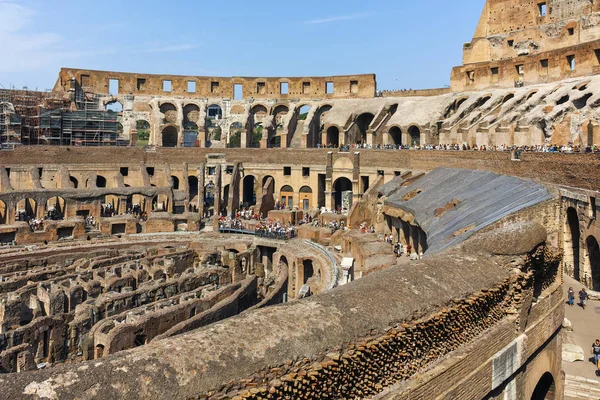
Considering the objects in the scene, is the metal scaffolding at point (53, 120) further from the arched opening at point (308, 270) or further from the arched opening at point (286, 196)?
the arched opening at point (308, 270)

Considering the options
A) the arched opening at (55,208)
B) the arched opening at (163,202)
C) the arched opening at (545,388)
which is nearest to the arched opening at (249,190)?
the arched opening at (163,202)

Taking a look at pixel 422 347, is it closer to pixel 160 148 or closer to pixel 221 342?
pixel 221 342

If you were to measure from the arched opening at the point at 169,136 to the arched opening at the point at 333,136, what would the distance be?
39.9 ft

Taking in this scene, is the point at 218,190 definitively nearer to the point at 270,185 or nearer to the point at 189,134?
the point at 270,185

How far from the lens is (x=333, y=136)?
41.5 metres

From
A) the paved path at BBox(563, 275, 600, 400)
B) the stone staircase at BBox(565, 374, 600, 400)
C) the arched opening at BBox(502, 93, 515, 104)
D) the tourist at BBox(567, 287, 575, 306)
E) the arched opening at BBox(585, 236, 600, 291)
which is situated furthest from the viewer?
the arched opening at BBox(502, 93, 515, 104)

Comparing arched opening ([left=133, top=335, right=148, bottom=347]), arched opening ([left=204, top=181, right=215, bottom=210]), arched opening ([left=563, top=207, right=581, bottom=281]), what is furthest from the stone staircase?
arched opening ([left=204, top=181, right=215, bottom=210])

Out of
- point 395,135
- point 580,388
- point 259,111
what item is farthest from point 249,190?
point 580,388

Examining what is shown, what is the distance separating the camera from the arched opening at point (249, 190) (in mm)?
39706

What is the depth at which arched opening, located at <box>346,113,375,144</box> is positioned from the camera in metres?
39.8

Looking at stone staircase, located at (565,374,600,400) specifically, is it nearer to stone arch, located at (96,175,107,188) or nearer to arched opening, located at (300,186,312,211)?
arched opening, located at (300,186,312,211)

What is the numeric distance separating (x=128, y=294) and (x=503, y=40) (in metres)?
33.3

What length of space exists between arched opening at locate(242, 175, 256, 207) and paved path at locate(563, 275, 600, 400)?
26.5 meters

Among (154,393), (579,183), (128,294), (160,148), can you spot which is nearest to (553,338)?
(579,183)
